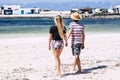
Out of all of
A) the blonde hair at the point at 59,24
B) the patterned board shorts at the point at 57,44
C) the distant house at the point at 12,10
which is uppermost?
the blonde hair at the point at 59,24

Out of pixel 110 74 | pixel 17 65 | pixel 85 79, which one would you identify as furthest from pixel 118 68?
pixel 17 65

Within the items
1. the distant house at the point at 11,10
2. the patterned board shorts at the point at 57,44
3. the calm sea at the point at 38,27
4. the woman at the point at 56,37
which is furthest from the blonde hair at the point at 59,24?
the distant house at the point at 11,10

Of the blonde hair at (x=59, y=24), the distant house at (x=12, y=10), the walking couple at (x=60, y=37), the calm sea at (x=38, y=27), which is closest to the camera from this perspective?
the blonde hair at (x=59, y=24)

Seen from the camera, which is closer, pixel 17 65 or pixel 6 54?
pixel 17 65

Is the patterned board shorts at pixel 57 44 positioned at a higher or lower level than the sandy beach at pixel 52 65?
higher

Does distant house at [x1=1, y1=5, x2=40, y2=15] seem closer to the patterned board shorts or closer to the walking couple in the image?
the walking couple

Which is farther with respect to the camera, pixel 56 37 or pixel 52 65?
pixel 52 65

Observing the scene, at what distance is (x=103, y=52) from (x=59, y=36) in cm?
601

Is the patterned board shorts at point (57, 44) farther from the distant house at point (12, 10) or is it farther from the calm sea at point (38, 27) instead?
the distant house at point (12, 10)

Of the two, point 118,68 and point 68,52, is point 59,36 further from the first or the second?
point 68,52

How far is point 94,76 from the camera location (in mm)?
11250

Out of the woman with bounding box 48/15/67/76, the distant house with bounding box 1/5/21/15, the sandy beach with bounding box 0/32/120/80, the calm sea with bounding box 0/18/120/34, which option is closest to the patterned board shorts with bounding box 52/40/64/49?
the woman with bounding box 48/15/67/76

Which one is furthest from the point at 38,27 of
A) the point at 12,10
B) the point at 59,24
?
the point at 12,10

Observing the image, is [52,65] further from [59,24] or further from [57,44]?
[59,24]
